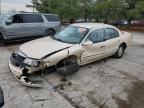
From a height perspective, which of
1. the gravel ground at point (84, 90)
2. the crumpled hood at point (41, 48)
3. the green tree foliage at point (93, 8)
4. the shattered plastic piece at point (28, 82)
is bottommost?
the gravel ground at point (84, 90)

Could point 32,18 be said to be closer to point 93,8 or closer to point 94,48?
point 94,48

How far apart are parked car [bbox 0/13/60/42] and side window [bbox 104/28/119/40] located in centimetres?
489

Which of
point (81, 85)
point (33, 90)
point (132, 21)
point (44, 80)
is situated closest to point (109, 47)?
point (81, 85)

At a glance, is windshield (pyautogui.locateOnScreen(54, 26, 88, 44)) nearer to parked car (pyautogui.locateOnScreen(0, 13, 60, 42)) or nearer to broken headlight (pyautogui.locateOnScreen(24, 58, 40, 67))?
broken headlight (pyautogui.locateOnScreen(24, 58, 40, 67))

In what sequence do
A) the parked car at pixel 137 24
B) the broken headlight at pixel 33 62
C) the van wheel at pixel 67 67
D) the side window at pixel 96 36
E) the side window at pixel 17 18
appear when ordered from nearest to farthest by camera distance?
1. the broken headlight at pixel 33 62
2. the van wheel at pixel 67 67
3. the side window at pixel 96 36
4. the side window at pixel 17 18
5. the parked car at pixel 137 24

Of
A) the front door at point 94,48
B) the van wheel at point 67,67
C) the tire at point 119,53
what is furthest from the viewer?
the tire at point 119,53

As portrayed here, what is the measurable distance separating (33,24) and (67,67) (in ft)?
20.0

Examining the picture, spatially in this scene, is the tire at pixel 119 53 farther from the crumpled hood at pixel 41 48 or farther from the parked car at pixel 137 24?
the parked car at pixel 137 24

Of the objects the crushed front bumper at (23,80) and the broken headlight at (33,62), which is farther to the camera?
the broken headlight at (33,62)

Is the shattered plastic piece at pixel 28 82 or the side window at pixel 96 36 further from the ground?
the side window at pixel 96 36

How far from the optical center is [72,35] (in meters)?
6.45

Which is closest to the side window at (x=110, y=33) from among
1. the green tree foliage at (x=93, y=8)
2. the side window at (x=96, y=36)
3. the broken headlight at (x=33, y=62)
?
the side window at (x=96, y=36)

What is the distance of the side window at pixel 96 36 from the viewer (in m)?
6.35

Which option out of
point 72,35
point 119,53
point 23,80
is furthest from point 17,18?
point 23,80
